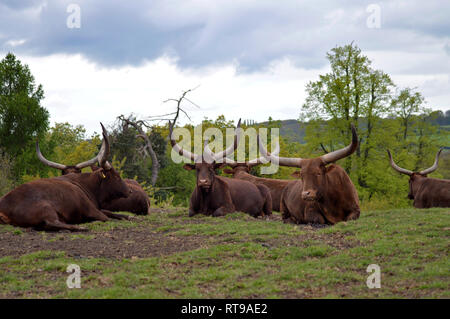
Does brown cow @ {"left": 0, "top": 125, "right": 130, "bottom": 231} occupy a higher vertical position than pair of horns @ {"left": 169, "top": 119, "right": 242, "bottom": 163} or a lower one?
lower

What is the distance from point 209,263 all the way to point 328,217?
169 inches

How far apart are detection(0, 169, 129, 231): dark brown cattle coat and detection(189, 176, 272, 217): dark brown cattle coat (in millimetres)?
2143

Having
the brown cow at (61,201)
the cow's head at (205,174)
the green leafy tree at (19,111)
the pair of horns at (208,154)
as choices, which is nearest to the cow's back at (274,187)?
the pair of horns at (208,154)

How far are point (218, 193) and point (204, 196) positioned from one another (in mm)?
368

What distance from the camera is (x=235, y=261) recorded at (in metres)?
7.09

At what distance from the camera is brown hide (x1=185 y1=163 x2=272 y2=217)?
1310 centimetres

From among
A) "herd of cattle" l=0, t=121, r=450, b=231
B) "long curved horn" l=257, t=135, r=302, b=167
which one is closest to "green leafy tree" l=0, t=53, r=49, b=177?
"herd of cattle" l=0, t=121, r=450, b=231

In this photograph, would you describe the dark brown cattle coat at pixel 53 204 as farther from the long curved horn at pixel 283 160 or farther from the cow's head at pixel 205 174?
the long curved horn at pixel 283 160

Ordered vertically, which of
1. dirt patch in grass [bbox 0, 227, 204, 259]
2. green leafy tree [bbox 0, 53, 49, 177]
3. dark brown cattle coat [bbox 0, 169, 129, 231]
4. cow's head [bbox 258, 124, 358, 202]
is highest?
green leafy tree [bbox 0, 53, 49, 177]

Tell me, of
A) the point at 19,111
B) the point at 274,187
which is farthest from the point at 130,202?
the point at 19,111

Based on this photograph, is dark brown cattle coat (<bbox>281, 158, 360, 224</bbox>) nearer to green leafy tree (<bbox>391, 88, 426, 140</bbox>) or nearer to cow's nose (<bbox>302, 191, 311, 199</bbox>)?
cow's nose (<bbox>302, 191, 311, 199</bbox>)

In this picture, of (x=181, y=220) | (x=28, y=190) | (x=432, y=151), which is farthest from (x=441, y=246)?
(x=432, y=151)

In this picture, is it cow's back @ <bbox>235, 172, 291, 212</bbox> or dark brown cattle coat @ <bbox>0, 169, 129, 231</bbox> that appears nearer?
dark brown cattle coat @ <bbox>0, 169, 129, 231</bbox>
